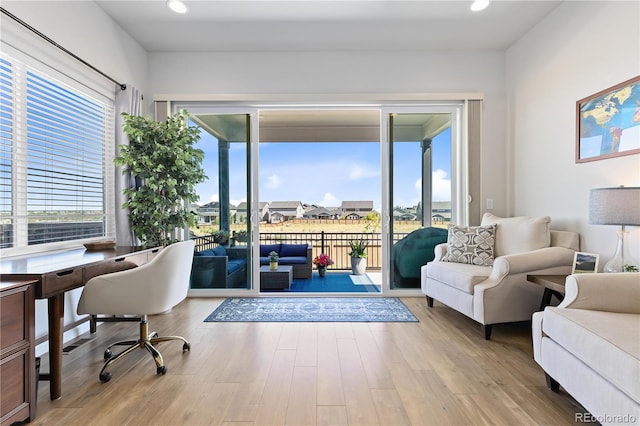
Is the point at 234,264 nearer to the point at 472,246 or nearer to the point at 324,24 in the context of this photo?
the point at 472,246

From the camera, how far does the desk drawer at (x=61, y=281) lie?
1645 mm

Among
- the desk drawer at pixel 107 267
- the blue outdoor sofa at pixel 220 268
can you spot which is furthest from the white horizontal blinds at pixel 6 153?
the blue outdoor sofa at pixel 220 268

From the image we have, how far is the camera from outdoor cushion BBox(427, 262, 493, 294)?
2697 millimetres

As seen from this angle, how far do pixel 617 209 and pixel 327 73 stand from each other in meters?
2.96

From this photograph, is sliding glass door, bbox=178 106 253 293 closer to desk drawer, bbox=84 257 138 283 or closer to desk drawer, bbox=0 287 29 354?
desk drawer, bbox=84 257 138 283

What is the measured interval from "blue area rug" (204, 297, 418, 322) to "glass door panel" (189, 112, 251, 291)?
47cm

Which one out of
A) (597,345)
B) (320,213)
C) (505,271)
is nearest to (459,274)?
(505,271)

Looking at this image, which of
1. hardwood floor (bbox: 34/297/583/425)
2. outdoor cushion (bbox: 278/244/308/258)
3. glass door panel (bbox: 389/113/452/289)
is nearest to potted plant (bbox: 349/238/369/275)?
outdoor cushion (bbox: 278/244/308/258)

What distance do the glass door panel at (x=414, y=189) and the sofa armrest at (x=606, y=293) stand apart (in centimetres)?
206

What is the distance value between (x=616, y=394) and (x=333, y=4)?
3273 millimetres

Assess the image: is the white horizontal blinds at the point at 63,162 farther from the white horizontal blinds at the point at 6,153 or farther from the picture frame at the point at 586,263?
the picture frame at the point at 586,263

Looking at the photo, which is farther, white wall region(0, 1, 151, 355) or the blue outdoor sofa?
the blue outdoor sofa

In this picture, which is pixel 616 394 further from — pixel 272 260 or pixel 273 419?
pixel 272 260

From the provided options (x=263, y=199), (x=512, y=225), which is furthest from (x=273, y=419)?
(x=263, y=199)
